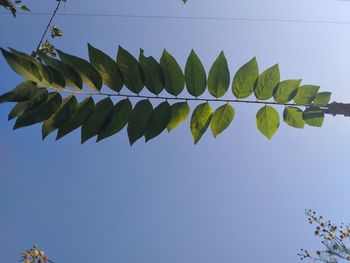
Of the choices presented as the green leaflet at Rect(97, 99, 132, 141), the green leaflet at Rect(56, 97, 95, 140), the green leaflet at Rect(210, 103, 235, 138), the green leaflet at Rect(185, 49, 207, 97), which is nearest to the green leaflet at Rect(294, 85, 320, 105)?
the green leaflet at Rect(210, 103, 235, 138)

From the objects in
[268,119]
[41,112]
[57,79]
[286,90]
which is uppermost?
[286,90]

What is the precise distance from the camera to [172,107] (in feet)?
3.98

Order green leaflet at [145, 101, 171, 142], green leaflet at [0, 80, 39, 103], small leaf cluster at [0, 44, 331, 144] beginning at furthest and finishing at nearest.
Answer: green leaflet at [145, 101, 171, 142] → small leaf cluster at [0, 44, 331, 144] → green leaflet at [0, 80, 39, 103]

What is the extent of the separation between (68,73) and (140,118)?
0.85 feet

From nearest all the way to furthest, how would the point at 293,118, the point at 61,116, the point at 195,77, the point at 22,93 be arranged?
the point at 22,93
the point at 61,116
the point at 195,77
the point at 293,118

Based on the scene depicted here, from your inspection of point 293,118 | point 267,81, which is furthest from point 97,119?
point 293,118

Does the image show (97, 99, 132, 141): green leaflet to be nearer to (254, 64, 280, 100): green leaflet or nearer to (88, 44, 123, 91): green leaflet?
(88, 44, 123, 91): green leaflet

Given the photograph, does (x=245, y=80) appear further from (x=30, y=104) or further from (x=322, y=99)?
(x=30, y=104)

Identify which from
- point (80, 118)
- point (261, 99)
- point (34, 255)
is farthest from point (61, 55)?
point (34, 255)

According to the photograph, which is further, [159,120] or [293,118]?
[293,118]

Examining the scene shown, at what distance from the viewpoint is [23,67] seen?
3.24 ft

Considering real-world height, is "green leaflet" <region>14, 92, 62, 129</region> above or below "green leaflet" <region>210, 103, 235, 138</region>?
below

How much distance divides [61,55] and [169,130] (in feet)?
1.32

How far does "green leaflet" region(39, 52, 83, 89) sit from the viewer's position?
1072mm
